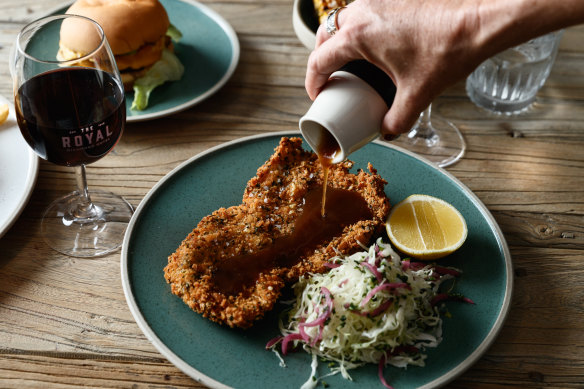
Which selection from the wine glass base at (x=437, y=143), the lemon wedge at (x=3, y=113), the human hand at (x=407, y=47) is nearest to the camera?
the human hand at (x=407, y=47)

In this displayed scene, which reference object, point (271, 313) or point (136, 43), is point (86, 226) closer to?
point (271, 313)

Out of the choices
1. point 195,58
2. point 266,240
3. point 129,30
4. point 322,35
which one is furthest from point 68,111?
point 195,58

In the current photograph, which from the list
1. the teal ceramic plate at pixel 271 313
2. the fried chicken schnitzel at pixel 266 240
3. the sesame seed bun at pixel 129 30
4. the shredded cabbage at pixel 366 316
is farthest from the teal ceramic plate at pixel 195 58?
the shredded cabbage at pixel 366 316

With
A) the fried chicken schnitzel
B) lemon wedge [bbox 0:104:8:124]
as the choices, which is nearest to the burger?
lemon wedge [bbox 0:104:8:124]

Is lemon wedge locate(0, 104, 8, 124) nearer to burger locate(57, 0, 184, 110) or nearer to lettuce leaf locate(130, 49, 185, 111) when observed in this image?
burger locate(57, 0, 184, 110)

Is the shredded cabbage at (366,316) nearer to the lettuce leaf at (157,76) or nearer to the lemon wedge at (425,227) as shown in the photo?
the lemon wedge at (425,227)
